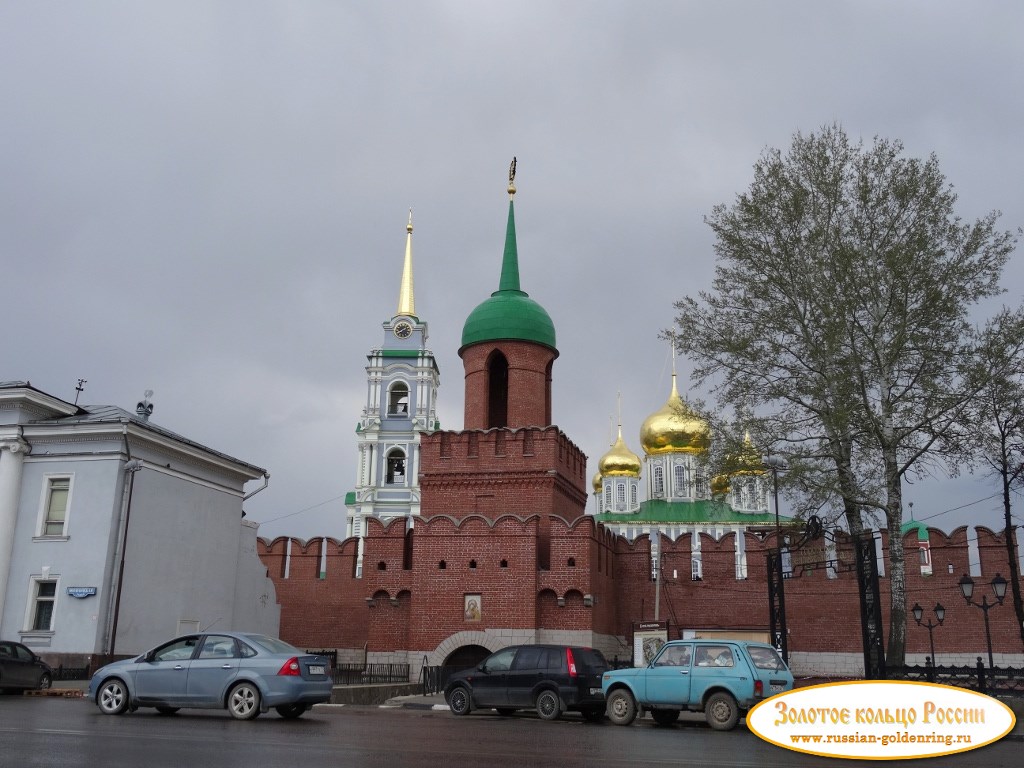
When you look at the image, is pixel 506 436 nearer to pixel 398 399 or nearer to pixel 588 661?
pixel 588 661

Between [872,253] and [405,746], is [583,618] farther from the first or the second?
[405,746]

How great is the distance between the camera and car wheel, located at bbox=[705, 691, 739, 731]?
13398mm

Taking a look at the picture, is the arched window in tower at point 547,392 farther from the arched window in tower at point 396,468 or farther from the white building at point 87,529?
the arched window in tower at point 396,468

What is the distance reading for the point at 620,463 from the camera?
245ft

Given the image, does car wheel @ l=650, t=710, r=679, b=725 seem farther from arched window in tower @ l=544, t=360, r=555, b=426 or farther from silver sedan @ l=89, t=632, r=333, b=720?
arched window in tower @ l=544, t=360, r=555, b=426

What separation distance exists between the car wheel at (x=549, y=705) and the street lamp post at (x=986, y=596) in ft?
34.5

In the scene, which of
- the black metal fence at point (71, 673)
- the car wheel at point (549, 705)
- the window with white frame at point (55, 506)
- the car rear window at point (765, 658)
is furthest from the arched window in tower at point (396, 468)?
the car rear window at point (765, 658)

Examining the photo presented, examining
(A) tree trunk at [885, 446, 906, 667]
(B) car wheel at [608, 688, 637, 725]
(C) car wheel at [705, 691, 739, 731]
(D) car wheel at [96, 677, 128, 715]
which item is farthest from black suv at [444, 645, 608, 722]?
(A) tree trunk at [885, 446, 906, 667]

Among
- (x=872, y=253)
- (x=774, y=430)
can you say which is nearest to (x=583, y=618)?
(x=774, y=430)

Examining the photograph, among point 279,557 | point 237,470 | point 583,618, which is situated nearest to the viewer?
point 583,618

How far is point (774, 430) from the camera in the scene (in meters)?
21.1

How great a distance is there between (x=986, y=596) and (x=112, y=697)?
22.8m

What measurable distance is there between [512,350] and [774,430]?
9.18 m

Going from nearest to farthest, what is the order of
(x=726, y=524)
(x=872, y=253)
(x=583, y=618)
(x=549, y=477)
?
1. (x=872, y=253)
2. (x=583, y=618)
3. (x=549, y=477)
4. (x=726, y=524)
